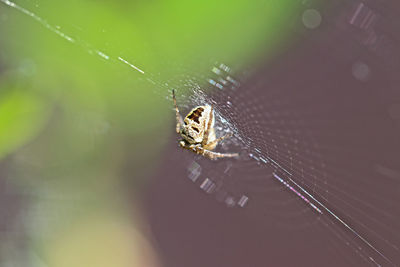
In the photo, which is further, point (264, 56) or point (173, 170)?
point (173, 170)

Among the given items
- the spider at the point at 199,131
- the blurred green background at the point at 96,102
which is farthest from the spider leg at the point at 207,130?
the blurred green background at the point at 96,102

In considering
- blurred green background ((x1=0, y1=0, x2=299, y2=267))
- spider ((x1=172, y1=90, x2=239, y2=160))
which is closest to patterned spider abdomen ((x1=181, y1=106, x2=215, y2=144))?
spider ((x1=172, y1=90, x2=239, y2=160))

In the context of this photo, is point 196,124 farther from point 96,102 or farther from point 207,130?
point 96,102

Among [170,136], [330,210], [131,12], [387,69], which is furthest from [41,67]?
[387,69]

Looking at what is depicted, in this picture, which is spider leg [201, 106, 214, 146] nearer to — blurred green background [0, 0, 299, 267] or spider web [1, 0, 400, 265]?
spider web [1, 0, 400, 265]

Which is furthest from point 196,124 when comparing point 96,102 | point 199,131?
point 96,102

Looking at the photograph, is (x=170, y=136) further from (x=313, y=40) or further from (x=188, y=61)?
(x=313, y=40)

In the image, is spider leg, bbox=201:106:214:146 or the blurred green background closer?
the blurred green background
